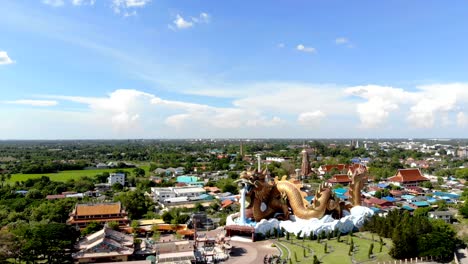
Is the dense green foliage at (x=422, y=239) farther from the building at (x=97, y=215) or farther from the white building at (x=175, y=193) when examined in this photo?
the white building at (x=175, y=193)

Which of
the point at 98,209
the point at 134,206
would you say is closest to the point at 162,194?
the point at 134,206

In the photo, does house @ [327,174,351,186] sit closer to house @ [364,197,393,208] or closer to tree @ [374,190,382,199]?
tree @ [374,190,382,199]

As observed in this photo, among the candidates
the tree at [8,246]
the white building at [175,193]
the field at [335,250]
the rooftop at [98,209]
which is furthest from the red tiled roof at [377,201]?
the tree at [8,246]

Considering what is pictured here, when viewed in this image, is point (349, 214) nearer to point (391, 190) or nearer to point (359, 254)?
point (359, 254)

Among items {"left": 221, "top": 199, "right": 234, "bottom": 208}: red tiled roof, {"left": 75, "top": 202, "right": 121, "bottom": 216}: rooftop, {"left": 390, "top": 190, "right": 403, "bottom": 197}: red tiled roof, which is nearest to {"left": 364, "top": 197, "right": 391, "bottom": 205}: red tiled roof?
{"left": 390, "top": 190, "right": 403, "bottom": 197}: red tiled roof

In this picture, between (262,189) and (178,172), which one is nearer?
(262,189)

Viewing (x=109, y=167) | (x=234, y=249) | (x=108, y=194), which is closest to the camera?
(x=234, y=249)

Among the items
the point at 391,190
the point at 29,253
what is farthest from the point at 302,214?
the point at 391,190
